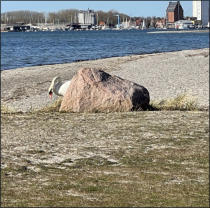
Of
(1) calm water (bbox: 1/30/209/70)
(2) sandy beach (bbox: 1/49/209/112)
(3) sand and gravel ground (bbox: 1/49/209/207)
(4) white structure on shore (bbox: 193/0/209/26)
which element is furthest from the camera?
(4) white structure on shore (bbox: 193/0/209/26)

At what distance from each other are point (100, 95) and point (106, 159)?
4.13 metres

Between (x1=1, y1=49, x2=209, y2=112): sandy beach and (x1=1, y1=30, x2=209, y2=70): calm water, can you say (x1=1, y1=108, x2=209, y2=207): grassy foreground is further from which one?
(x1=1, y1=30, x2=209, y2=70): calm water

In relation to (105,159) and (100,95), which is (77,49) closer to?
(100,95)

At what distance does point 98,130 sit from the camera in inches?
367

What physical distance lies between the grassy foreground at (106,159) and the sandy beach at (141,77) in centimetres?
383

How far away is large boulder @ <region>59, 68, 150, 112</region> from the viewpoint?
11.4m

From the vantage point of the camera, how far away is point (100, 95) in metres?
11.4

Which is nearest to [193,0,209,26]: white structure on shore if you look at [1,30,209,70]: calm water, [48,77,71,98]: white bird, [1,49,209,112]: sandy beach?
[1,30,209,70]: calm water

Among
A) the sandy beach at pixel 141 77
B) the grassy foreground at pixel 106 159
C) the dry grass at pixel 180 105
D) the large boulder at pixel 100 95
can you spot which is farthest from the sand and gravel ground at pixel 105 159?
the sandy beach at pixel 141 77

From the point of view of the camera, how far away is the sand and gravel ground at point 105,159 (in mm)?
5562

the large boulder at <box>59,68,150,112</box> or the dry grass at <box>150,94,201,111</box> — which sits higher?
the large boulder at <box>59,68,150,112</box>

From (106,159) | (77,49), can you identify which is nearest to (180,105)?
(106,159)

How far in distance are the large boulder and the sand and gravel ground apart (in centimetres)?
42

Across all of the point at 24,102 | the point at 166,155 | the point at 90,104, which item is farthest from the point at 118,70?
the point at 166,155
